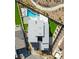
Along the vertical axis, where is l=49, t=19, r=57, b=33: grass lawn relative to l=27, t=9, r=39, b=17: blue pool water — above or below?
below

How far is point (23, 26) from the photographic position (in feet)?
4.98

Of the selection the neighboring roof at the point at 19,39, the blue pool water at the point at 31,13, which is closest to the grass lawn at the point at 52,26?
the blue pool water at the point at 31,13

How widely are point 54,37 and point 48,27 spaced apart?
3.7 inches

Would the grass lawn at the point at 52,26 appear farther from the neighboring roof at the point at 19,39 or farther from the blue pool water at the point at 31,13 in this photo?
the neighboring roof at the point at 19,39

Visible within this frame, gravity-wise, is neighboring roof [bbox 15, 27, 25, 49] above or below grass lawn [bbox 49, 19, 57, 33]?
below

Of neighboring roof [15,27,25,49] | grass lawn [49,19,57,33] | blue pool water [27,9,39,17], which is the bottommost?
neighboring roof [15,27,25,49]

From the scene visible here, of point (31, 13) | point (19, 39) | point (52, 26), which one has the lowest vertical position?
point (19, 39)

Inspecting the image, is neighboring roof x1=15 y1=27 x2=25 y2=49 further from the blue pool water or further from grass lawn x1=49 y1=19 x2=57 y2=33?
grass lawn x1=49 y1=19 x2=57 y2=33

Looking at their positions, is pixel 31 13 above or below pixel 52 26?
above

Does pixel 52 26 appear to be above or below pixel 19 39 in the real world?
above

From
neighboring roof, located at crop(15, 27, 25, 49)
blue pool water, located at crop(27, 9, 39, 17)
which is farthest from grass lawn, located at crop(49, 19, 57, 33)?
neighboring roof, located at crop(15, 27, 25, 49)
